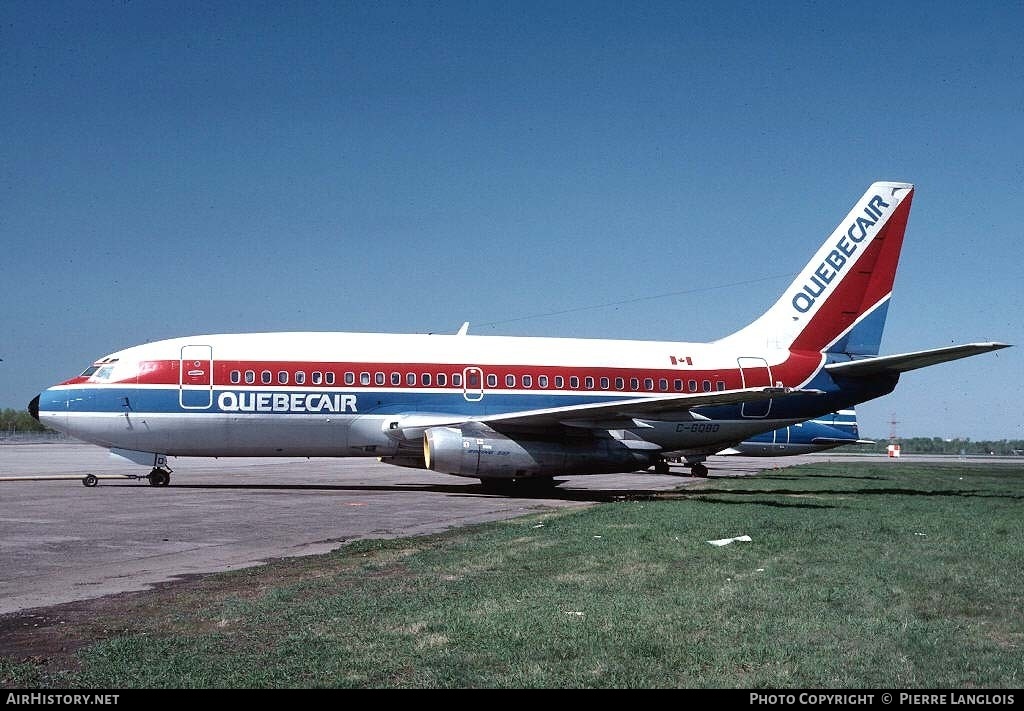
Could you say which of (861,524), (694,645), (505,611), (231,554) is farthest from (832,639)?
(861,524)

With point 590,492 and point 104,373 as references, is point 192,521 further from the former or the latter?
point 590,492

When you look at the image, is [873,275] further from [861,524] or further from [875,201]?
[861,524]

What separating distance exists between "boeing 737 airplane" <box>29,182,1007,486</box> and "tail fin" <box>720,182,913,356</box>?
0.04 metres

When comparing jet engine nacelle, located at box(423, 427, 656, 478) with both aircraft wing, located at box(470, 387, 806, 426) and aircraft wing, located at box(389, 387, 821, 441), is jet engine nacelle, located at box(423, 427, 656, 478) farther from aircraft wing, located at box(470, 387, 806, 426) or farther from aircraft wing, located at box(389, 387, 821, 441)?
aircraft wing, located at box(470, 387, 806, 426)

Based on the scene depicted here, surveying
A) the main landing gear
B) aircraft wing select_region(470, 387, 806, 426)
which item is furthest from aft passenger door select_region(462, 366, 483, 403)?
the main landing gear

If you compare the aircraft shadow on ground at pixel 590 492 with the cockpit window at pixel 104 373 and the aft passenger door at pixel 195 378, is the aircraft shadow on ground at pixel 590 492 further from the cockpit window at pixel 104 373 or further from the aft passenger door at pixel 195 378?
the cockpit window at pixel 104 373

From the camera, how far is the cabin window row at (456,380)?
78.6 ft

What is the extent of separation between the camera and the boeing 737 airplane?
74.7 ft

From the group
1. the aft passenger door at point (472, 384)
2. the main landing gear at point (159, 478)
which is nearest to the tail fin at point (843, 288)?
the aft passenger door at point (472, 384)

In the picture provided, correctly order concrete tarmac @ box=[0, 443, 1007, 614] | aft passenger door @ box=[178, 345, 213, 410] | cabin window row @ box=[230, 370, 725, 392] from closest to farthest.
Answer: concrete tarmac @ box=[0, 443, 1007, 614], aft passenger door @ box=[178, 345, 213, 410], cabin window row @ box=[230, 370, 725, 392]

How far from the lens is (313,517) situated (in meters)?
16.5

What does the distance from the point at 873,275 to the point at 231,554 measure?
22.3 m

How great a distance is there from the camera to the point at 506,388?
83.3 ft

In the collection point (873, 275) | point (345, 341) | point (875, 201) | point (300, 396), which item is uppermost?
point (875, 201)
